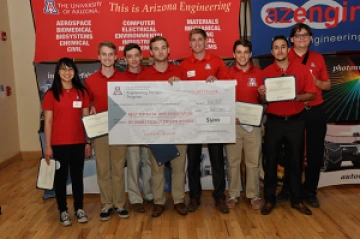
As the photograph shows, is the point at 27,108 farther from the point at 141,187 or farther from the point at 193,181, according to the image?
the point at 193,181

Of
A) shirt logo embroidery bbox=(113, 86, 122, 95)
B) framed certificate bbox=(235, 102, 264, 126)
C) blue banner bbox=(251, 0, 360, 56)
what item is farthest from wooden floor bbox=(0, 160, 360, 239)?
blue banner bbox=(251, 0, 360, 56)

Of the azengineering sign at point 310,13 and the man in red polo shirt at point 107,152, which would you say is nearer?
the man in red polo shirt at point 107,152

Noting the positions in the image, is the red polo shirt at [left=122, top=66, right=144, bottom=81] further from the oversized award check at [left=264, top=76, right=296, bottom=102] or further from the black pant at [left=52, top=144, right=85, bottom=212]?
the oversized award check at [left=264, top=76, right=296, bottom=102]

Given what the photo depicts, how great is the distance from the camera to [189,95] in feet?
10.8

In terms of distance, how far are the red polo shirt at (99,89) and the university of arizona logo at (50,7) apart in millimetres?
1257

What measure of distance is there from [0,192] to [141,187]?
159cm

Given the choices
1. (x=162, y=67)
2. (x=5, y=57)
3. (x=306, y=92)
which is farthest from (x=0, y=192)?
(x=306, y=92)

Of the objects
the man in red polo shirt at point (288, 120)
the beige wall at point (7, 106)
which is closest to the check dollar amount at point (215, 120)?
the man in red polo shirt at point (288, 120)

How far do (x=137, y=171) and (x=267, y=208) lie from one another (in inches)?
50.5

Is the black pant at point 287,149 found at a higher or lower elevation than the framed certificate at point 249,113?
lower

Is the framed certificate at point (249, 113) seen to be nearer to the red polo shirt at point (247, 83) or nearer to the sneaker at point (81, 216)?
the red polo shirt at point (247, 83)

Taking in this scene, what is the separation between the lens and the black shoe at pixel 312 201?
3617mm

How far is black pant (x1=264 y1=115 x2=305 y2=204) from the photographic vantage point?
3312 mm

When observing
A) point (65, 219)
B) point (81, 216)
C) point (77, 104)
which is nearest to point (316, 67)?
point (77, 104)
